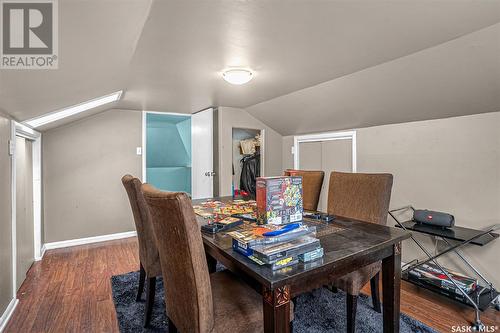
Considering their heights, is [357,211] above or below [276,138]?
below

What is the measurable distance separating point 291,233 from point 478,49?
1838 mm

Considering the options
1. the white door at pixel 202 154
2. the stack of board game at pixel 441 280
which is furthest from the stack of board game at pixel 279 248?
the white door at pixel 202 154

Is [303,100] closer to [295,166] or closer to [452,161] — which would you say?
[295,166]

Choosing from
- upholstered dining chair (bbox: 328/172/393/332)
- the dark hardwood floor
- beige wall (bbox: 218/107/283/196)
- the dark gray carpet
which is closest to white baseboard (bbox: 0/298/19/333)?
the dark hardwood floor

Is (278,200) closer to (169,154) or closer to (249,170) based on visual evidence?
(249,170)

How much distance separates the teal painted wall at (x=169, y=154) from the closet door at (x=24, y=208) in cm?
272

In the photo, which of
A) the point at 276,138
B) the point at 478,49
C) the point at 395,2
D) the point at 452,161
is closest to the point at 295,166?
the point at 276,138

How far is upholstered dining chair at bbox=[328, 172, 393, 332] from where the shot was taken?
159 centimetres

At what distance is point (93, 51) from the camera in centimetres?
150

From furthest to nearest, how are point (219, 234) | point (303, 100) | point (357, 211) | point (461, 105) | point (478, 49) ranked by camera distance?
1. point (303, 100)
2. point (461, 105)
3. point (357, 211)
4. point (478, 49)
5. point (219, 234)

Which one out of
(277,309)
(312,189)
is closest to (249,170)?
(312,189)

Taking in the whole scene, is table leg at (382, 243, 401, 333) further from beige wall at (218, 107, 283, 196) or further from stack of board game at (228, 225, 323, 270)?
beige wall at (218, 107, 283, 196)

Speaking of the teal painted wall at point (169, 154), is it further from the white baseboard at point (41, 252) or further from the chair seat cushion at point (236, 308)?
the chair seat cushion at point (236, 308)

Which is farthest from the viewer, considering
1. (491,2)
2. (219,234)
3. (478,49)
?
(478,49)
